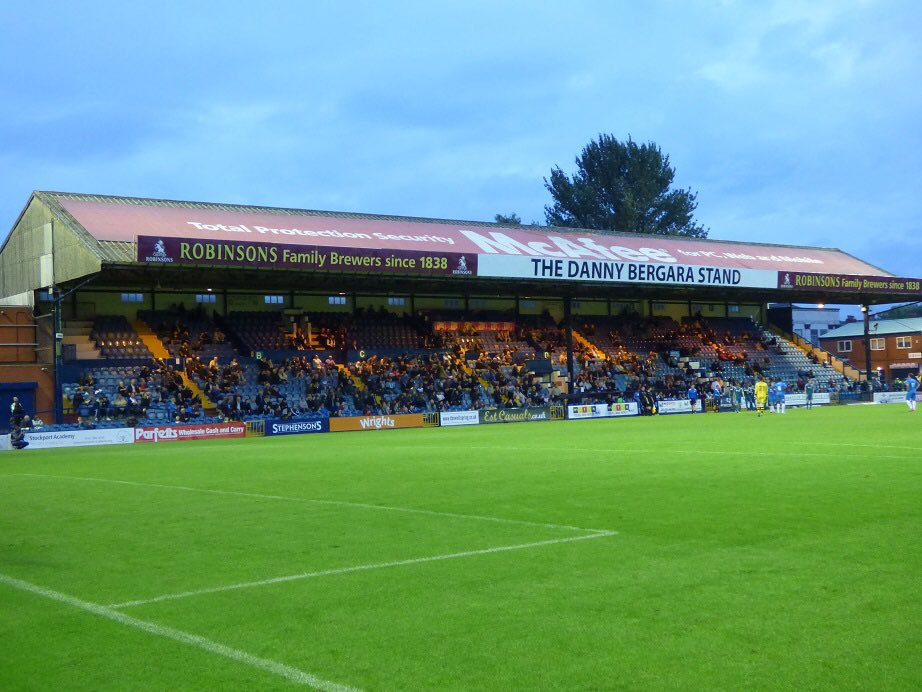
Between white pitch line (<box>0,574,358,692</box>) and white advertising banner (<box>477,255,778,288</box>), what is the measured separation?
39.5m

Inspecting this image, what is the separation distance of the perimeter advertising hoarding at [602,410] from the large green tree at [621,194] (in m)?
48.1

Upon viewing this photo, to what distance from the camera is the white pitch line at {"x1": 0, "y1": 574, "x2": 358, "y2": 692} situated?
5477 mm

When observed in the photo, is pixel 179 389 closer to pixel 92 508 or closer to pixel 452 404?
pixel 452 404

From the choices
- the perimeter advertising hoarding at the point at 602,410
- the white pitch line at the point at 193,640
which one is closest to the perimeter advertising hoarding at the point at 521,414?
the perimeter advertising hoarding at the point at 602,410

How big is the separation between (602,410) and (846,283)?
20043 millimetres

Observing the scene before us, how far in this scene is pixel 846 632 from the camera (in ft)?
19.9

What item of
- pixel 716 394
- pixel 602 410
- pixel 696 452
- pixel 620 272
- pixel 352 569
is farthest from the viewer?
pixel 716 394

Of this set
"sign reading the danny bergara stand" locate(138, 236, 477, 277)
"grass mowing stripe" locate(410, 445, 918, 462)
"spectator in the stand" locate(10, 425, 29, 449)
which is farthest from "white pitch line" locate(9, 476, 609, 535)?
"sign reading the danny bergara stand" locate(138, 236, 477, 277)

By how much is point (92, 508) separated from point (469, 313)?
147 ft

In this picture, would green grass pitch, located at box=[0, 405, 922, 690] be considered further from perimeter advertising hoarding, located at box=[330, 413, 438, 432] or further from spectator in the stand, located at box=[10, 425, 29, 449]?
perimeter advertising hoarding, located at box=[330, 413, 438, 432]

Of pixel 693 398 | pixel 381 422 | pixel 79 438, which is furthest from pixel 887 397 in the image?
pixel 79 438

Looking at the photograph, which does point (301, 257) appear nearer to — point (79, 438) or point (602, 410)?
point (79, 438)

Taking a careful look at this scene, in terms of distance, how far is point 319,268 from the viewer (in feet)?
139

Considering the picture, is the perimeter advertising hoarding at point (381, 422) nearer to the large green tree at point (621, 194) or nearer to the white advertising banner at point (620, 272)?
the white advertising banner at point (620, 272)
